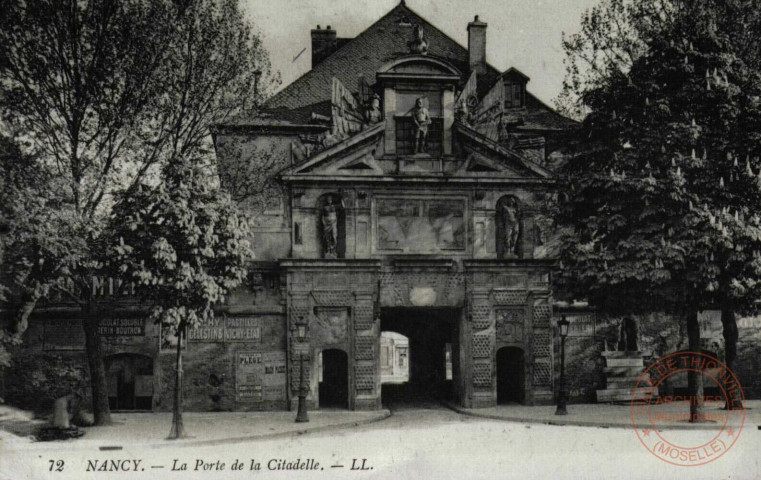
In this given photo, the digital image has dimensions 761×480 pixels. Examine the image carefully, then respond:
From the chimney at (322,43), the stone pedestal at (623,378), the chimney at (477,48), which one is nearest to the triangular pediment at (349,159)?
the chimney at (477,48)

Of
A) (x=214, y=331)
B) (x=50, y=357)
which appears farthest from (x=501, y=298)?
(x=50, y=357)

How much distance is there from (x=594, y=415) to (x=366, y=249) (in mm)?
8498

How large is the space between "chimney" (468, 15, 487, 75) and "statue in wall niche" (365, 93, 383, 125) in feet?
21.0

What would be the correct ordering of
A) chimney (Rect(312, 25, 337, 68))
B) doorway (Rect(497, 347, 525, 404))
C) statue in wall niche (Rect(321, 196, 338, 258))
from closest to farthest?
statue in wall niche (Rect(321, 196, 338, 258)) < doorway (Rect(497, 347, 525, 404)) < chimney (Rect(312, 25, 337, 68))

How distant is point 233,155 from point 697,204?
43.3ft

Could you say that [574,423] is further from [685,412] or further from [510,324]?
[510,324]

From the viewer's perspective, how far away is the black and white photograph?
1728 cm

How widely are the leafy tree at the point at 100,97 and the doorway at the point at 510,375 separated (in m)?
11.9

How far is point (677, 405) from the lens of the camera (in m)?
23.5

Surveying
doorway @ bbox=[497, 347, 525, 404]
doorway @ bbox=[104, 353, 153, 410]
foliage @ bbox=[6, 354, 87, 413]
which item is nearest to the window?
doorway @ bbox=[497, 347, 525, 404]

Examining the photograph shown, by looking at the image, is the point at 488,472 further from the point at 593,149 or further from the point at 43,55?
the point at 43,55

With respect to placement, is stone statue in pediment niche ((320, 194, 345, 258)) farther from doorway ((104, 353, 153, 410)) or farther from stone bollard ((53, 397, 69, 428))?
stone bollard ((53, 397, 69, 428))

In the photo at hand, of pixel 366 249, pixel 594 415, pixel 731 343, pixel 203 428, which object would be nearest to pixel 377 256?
pixel 366 249

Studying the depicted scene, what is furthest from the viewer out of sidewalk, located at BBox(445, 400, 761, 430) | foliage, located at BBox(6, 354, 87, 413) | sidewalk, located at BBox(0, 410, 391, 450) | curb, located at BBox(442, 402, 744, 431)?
foliage, located at BBox(6, 354, 87, 413)
